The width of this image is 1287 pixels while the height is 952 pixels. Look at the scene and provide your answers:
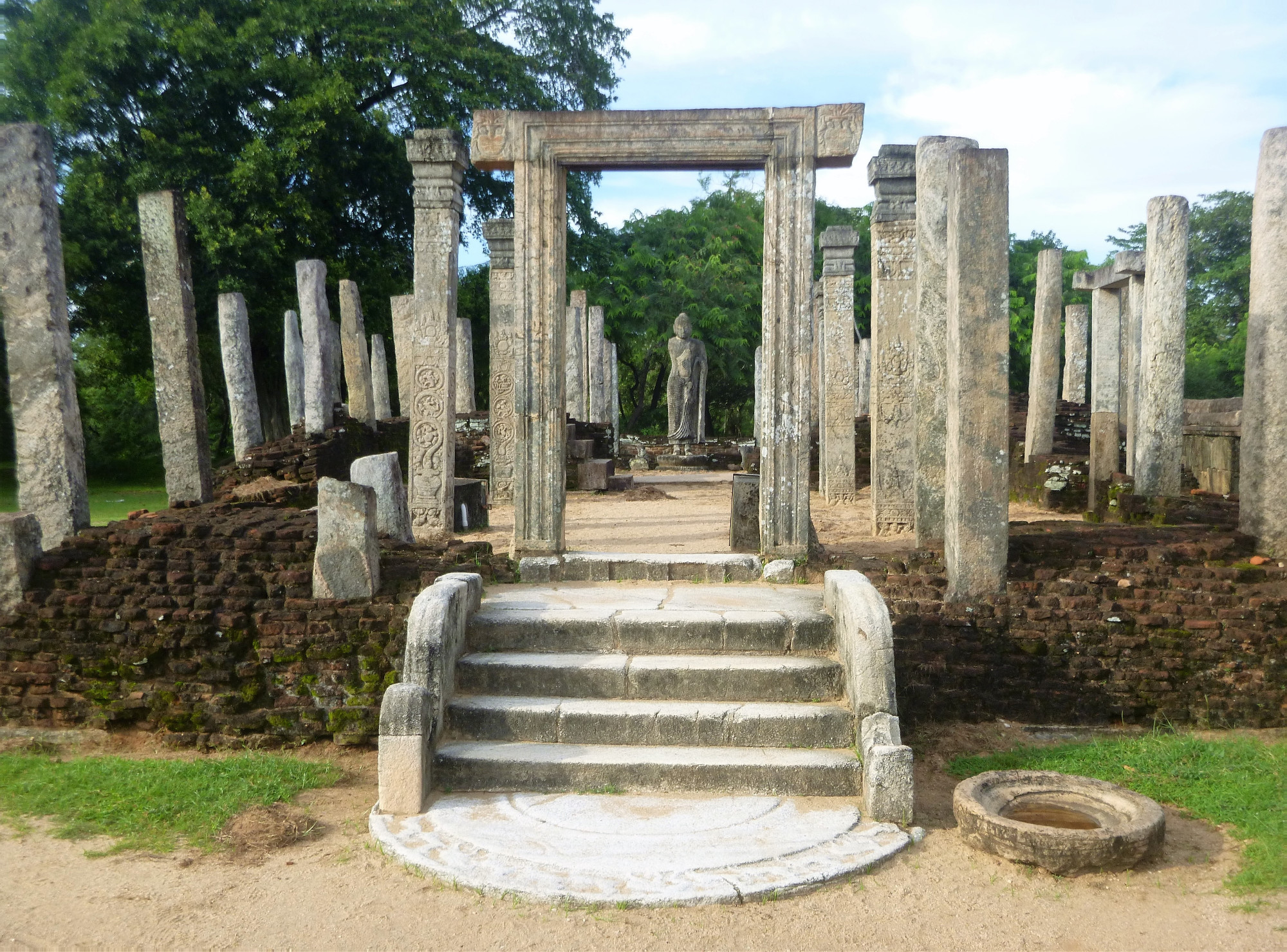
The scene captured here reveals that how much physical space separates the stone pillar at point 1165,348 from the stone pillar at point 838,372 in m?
3.52

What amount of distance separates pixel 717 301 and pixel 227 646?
25.3 m

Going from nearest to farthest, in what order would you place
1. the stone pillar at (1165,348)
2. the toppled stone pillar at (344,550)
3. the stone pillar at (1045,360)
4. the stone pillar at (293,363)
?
the toppled stone pillar at (344,550)
the stone pillar at (1165,348)
the stone pillar at (1045,360)
the stone pillar at (293,363)

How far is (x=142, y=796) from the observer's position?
5.20 m

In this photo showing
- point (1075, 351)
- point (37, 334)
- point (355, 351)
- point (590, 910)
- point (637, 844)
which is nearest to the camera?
point (590, 910)

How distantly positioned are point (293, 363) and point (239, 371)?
101 inches

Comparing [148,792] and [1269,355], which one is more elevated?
[1269,355]

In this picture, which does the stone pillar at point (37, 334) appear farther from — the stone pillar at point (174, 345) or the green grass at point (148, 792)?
the green grass at point (148, 792)

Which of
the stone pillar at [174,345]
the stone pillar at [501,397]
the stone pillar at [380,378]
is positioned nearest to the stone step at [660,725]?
the stone pillar at [174,345]

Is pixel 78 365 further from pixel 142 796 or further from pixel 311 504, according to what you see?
pixel 142 796

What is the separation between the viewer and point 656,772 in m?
5.05

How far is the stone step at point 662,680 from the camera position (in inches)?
220

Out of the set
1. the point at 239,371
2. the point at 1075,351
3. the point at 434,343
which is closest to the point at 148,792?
the point at 434,343

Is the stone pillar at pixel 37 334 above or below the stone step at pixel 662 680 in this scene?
above

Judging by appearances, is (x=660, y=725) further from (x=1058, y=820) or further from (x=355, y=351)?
(x=355, y=351)
